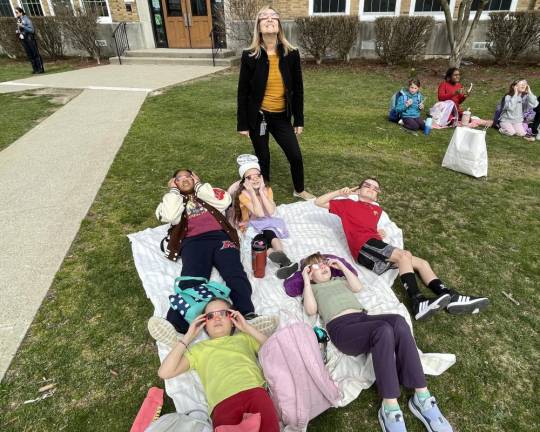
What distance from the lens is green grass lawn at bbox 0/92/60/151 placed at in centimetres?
729

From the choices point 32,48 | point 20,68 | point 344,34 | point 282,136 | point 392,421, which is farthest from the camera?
point 20,68

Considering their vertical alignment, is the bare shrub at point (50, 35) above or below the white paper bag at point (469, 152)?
above

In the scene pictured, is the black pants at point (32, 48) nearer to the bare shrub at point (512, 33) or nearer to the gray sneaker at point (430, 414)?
the gray sneaker at point (430, 414)

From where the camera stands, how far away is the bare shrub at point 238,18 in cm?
1379

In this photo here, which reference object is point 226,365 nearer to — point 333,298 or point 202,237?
point 333,298

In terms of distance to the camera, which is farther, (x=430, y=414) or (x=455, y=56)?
(x=455, y=56)

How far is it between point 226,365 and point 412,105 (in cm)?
694

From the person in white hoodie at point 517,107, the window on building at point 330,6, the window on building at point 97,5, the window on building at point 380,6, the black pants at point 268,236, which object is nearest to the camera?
the black pants at point 268,236

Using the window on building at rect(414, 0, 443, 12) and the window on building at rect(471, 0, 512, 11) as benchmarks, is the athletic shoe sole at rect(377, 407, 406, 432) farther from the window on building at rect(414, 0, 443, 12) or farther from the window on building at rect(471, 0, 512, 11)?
the window on building at rect(471, 0, 512, 11)

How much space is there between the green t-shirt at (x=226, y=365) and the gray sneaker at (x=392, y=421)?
2.62ft

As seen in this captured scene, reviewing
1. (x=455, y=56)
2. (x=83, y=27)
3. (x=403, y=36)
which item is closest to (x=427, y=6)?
(x=403, y=36)

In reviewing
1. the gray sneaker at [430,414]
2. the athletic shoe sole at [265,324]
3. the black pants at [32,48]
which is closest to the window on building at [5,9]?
the black pants at [32,48]

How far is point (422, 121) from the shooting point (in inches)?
307

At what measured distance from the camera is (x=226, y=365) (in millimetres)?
2359
